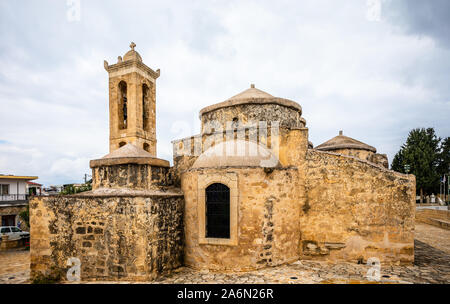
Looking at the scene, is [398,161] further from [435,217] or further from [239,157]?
[239,157]

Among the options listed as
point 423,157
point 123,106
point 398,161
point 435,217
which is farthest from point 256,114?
point 398,161

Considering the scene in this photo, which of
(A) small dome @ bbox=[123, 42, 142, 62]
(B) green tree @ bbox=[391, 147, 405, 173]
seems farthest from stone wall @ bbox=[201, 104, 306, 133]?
(B) green tree @ bbox=[391, 147, 405, 173]

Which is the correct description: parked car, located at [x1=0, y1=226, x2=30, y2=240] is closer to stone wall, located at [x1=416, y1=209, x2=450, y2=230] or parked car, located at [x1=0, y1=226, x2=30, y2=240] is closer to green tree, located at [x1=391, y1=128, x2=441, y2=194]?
stone wall, located at [x1=416, y1=209, x2=450, y2=230]

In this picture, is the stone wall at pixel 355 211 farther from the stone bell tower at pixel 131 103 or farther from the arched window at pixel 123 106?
the arched window at pixel 123 106

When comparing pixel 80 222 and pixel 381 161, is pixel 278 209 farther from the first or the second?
pixel 381 161

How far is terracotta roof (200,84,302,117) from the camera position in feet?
29.8

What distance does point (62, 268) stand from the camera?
21.9ft

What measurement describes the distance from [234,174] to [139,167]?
280cm

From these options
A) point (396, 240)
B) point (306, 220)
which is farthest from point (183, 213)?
point (396, 240)

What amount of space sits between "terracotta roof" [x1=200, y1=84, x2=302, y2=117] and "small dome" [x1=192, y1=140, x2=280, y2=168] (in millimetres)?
2035

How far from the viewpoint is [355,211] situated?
755 cm

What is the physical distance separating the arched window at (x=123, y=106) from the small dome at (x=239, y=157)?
8.35 meters

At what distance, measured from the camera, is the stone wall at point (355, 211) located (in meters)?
7.22

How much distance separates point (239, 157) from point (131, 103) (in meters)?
8.90
